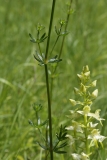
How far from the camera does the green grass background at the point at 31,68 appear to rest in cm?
247

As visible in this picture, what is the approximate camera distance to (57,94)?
10.2 feet

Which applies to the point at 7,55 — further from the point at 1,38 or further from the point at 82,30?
the point at 82,30

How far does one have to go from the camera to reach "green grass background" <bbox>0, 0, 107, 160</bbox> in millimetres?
2472

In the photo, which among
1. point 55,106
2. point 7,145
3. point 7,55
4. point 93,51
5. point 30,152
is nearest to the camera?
point 7,145

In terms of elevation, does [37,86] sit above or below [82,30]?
below

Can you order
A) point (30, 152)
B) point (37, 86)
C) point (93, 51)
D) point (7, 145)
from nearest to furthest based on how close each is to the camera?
point (7, 145), point (30, 152), point (37, 86), point (93, 51)

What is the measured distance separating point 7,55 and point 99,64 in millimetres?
784

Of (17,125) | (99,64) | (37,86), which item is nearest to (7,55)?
(37,86)

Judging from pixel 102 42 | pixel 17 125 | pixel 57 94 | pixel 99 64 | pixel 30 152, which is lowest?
pixel 30 152

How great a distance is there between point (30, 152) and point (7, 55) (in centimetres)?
122

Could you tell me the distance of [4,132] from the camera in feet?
8.46

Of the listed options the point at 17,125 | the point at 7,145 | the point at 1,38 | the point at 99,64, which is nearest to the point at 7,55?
the point at 1,38

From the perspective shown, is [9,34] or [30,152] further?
[9,34]

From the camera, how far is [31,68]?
3514 millimetres
